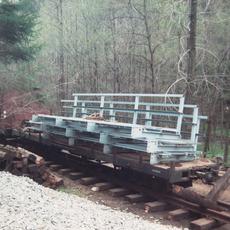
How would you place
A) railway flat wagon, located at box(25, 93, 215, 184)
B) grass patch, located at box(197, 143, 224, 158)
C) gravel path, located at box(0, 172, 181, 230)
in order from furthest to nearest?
grass patch, located at box(197, 143, 224, 158)
railway flat wagon, located at box(25, 93, 215, 184)
gravel path, located at box(0, 172, 181, 230)

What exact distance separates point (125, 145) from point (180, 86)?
7.50 meters

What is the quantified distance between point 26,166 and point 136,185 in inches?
108

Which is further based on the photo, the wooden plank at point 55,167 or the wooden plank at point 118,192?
the wooden plank at point 55,167

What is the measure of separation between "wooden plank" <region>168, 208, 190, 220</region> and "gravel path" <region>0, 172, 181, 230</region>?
42.0 inches

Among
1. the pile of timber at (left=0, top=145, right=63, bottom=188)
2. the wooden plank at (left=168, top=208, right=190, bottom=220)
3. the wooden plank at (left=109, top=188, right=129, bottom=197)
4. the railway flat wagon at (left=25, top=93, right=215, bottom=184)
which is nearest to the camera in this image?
the wooden plank at (left=168, top=208, right=190, bottom=220)

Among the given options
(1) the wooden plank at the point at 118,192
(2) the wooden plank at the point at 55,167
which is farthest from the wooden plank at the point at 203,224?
(2) the wooden plank at the point at 55,167

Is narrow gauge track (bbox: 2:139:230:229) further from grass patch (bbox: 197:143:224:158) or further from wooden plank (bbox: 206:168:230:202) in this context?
grass patch (bbox: 197:143:224:158)

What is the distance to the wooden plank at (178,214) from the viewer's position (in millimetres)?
6980

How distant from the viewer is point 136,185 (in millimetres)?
8617

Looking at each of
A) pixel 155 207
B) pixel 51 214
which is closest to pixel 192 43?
pixel 155 207

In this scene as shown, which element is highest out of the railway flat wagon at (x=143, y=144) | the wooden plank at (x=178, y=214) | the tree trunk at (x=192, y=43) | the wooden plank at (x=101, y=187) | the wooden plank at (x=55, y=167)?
the tree trunk at (x=192, y=43)

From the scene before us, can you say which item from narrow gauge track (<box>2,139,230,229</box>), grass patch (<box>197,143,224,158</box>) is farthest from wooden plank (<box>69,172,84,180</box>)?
grass patch (<box>197,143,224,158</box>)

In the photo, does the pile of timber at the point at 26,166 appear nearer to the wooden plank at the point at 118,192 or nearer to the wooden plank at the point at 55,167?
the wooden plank at the point at 118,192

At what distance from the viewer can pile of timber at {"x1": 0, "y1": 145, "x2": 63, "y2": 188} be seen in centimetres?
891
